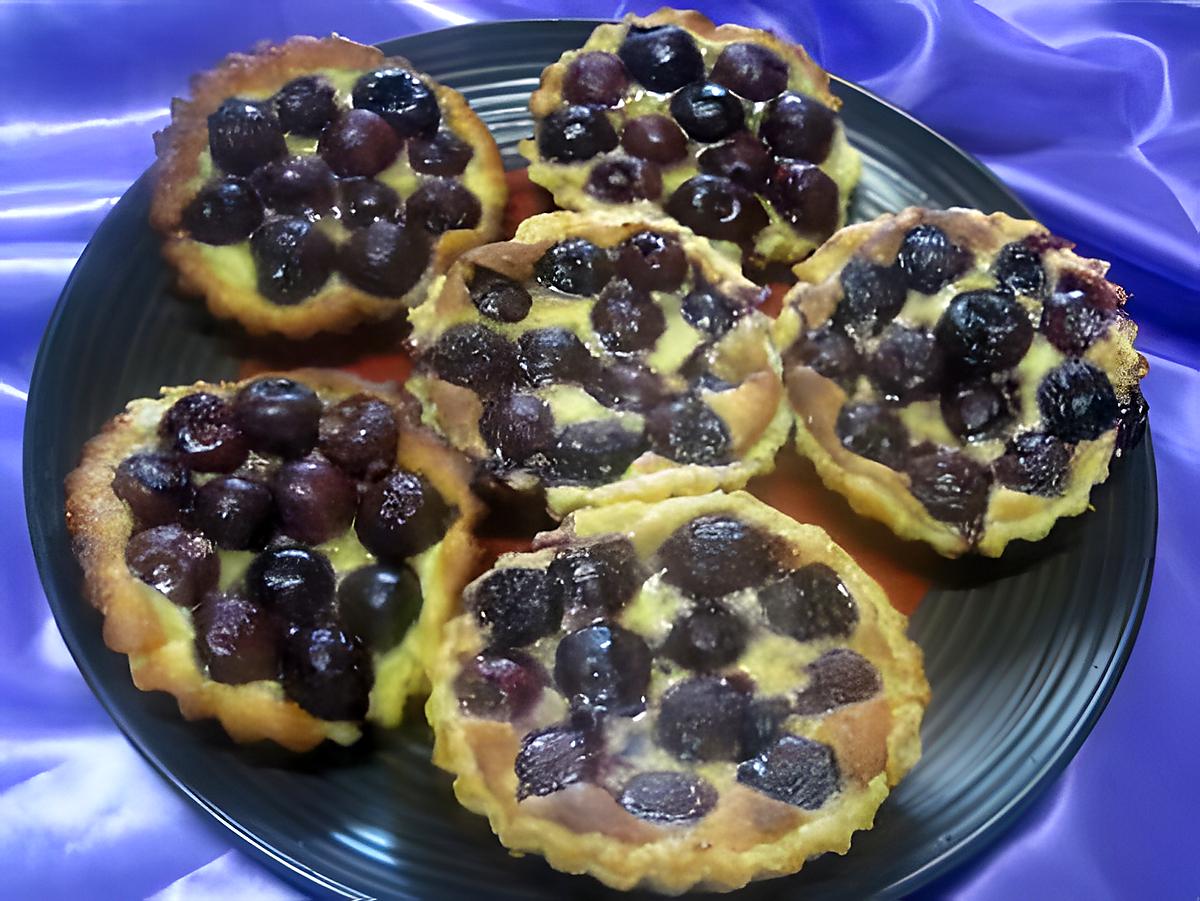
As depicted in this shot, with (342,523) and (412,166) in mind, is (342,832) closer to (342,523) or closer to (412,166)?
(342,523)

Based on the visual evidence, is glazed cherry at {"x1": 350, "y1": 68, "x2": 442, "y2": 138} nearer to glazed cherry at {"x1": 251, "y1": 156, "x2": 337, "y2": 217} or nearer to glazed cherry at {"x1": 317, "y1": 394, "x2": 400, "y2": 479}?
glazed cherry at {"x1": 251, "y1": 156, "x2": 337, "y2": 217}

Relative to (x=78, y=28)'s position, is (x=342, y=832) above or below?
below

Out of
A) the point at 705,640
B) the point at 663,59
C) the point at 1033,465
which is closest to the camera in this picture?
the point at 705,640

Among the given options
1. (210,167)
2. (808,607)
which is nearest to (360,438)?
(210,167)

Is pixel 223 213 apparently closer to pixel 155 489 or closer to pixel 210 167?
pixel 210 167

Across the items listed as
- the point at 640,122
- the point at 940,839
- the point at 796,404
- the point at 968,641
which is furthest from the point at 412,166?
the point at 940,839

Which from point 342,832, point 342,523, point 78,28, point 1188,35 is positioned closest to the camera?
point 342,832

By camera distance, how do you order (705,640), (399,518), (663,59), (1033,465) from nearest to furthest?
1. (705,640)
2. (399,518)
3. (1033,465)
4. (663,59)
